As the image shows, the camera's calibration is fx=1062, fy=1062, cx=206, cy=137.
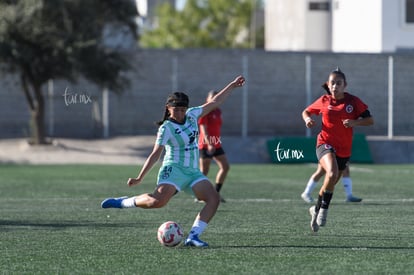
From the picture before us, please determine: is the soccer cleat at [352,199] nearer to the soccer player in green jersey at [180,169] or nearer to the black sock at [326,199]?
the black sock at [326,199]

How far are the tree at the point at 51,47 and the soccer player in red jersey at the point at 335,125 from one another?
943 inches

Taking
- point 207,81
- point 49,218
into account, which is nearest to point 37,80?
point 207,81

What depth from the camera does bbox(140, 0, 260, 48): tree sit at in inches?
3214

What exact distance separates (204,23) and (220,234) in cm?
7241

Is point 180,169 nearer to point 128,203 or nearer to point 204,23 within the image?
point 128,203

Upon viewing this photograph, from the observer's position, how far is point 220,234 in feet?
42.7

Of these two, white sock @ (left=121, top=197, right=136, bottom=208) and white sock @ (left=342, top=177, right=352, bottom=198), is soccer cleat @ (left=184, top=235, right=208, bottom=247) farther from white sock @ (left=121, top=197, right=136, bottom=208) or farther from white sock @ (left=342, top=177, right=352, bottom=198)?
white sock @ (left=342, top=177, right=352, bottom=198)

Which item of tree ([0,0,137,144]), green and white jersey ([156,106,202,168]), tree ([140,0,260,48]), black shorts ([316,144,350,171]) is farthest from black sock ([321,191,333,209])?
tree ([140,0,260,48])

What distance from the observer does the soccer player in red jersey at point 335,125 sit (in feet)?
43.9

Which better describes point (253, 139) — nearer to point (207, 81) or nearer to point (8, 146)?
point (207, 81)

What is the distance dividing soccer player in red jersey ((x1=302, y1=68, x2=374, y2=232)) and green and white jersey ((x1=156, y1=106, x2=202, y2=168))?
6.80 ft

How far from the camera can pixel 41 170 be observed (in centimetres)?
3119

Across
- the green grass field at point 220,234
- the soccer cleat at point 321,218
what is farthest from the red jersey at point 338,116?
the green grass field at point 220,234

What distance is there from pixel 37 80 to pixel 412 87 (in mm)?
13569
